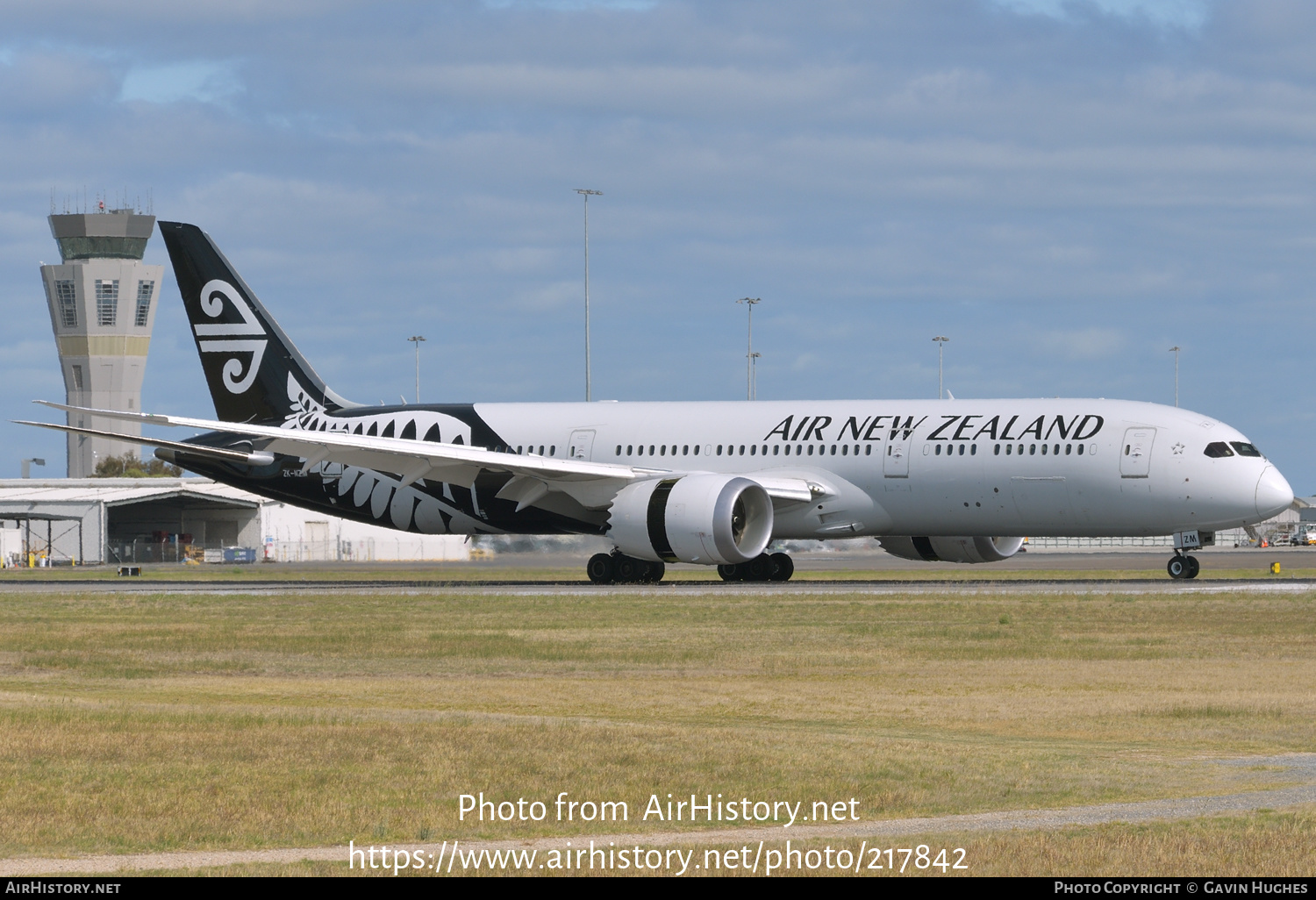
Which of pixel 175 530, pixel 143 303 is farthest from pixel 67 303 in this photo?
pixel 175 530

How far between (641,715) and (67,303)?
482 ft

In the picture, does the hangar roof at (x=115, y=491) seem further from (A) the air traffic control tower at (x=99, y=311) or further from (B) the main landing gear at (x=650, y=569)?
(A) the air traffic control tower at (x=99, y=311)

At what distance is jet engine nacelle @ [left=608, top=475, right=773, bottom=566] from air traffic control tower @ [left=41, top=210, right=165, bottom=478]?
11975 centimetres

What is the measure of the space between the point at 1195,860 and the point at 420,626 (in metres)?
21.6

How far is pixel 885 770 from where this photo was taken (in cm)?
1488

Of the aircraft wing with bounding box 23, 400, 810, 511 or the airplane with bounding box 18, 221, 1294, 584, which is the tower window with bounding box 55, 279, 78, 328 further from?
the aircraft wing with bounding box 23, 400, 810, 511

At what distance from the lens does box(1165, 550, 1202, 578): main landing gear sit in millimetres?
42000

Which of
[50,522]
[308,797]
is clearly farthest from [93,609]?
[50,522]

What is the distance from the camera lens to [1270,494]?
130 feet

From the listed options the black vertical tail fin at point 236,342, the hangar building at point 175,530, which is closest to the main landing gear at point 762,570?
the black vertical tail fin at point 236,342

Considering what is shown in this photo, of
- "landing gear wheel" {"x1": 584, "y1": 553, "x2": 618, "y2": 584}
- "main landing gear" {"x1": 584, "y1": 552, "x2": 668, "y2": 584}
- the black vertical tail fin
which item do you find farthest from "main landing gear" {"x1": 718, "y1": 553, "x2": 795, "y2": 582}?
the black vertical tail fin

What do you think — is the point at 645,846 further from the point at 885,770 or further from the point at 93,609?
the point at 93,609

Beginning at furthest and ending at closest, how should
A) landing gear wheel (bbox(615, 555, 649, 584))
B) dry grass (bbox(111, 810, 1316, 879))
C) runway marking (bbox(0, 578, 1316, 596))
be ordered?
landing gear wheel (bbox(615, 555, 649, 584)) < runway marking (bbox(0, 578, 1316, 596)) < dry grass (bbox(111, 810, 1316, 879))

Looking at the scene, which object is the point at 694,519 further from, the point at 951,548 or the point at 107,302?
the point at 107,302
